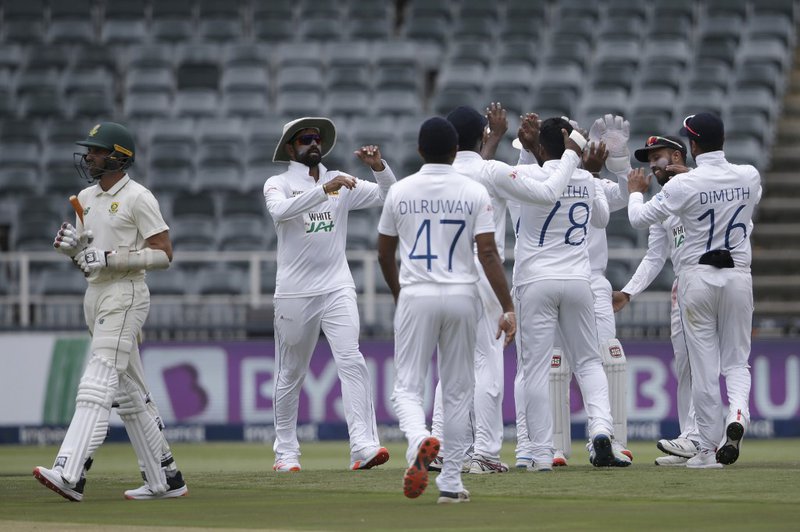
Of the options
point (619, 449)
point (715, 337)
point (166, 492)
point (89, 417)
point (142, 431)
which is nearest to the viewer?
point (89, 417)

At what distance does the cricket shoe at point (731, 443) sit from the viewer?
34.6ft

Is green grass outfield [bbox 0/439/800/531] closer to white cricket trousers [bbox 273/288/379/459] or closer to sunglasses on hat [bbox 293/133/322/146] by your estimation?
white cricket trousers [bbox 273/288/379/459]

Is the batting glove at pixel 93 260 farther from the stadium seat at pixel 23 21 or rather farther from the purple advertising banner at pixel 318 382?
the stadium seat at pixel 23 21

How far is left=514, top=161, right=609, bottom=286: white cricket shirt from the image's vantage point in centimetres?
1038

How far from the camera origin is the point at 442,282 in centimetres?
862

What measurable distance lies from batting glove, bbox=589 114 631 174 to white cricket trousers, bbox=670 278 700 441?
1.03 metres

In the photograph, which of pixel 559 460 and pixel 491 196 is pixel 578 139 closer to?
pixel 491 196

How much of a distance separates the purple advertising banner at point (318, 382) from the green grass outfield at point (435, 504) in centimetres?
571

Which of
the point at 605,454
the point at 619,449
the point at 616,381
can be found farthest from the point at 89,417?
the point at 616,381

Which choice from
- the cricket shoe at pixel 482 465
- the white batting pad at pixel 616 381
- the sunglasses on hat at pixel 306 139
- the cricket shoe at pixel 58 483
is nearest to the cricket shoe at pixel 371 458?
the cricket shoe at pixel 482 465

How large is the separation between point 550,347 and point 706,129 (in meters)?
1.96

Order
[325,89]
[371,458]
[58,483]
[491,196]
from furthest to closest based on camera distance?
[325,89]
[371,458]
[491,196]
[58,483]

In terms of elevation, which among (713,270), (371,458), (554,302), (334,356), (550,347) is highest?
(713,270)

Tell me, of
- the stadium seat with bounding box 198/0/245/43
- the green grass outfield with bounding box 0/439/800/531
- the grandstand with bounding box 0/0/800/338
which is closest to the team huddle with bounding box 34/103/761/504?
the green grass outfield with bounding box 0/439/800/531
